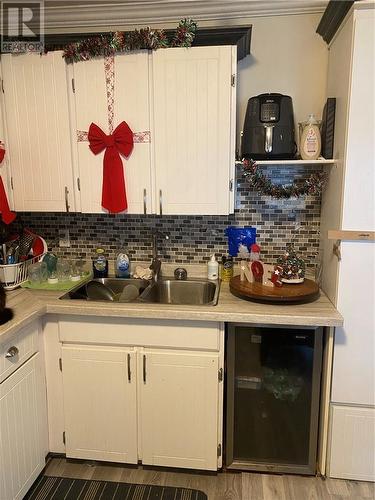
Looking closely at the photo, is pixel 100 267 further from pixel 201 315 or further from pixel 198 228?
pixel 201 315

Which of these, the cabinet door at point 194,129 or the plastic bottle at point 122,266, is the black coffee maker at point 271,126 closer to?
the cabinet door at point 194,129

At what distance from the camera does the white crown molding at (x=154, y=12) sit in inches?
82.6

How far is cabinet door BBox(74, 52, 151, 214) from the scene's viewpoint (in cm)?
200

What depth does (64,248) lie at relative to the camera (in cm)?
254

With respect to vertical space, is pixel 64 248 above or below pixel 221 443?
above

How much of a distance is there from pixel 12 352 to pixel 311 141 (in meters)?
1.73

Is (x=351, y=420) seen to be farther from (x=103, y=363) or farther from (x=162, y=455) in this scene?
(x=103, y=363)

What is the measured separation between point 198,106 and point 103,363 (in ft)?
4.47

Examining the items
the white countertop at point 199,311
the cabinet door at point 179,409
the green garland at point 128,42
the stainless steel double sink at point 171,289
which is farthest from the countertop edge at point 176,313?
the green garland at point 128,42

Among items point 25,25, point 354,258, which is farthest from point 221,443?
point 25,25

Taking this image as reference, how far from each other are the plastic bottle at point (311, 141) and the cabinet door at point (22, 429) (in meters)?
1.70

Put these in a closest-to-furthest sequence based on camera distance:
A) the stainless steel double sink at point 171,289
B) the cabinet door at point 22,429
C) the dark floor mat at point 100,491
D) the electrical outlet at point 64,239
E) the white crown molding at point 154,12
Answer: the cabinet door at point 22,429 → the dark floor mat at point 100,491 → the white crown molding at point 154,12 → the stainless steel double sink at point 171,289 → the electrical outlet at point 64,239

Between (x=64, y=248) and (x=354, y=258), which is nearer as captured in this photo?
(x=354, y=258)

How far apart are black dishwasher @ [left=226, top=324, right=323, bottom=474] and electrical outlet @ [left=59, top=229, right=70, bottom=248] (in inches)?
49.0
